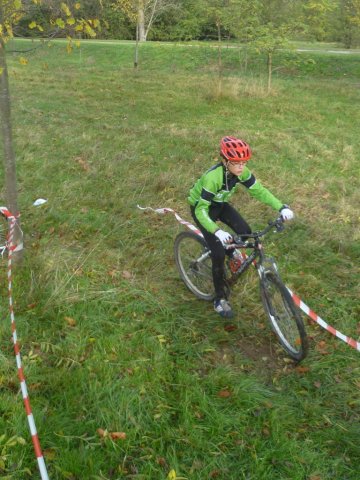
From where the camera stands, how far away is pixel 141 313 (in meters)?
4.58

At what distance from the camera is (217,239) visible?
450cm

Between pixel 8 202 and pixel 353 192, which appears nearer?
pixel 8 202

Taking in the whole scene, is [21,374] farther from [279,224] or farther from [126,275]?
[279,224]

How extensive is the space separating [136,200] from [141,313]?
3.12 metres

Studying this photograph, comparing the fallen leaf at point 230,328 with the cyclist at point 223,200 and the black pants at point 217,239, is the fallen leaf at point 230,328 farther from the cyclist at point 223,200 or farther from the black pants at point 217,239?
the black pants at point 217,239

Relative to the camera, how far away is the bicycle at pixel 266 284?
3932 millimetres

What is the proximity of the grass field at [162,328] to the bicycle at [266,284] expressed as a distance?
199mm

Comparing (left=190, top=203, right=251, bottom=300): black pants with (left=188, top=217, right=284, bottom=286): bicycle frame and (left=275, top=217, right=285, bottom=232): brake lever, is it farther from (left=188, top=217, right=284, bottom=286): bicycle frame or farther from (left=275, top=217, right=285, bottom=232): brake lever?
(left=275, top=217, right=285, bottom=232): brake lever

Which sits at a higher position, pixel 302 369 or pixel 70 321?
pixel 70 321

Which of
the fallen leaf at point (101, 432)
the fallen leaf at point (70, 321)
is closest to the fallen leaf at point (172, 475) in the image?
the fallen leaf at point (101, 432)

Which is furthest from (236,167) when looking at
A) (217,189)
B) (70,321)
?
(70,321)

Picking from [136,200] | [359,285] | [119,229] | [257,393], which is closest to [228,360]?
[257,393]

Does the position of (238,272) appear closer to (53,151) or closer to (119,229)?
(119,229)

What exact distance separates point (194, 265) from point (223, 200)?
0.94 metres
